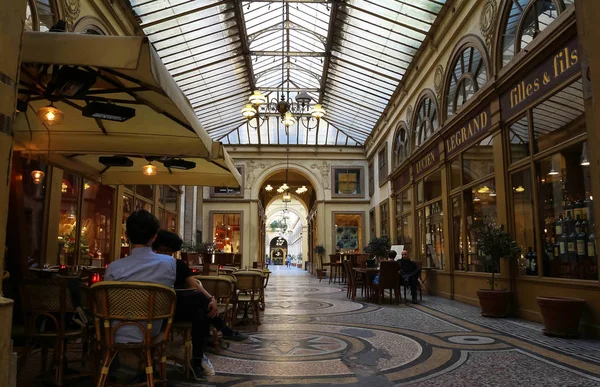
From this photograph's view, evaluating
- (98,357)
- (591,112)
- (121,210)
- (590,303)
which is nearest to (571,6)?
(590,303)

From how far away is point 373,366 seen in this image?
143 inches

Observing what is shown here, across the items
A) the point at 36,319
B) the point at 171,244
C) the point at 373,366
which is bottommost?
the point at 373,366

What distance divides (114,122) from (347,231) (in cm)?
1655

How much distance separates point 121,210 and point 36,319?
7.51m

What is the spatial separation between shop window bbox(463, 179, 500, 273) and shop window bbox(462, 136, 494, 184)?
19 cm

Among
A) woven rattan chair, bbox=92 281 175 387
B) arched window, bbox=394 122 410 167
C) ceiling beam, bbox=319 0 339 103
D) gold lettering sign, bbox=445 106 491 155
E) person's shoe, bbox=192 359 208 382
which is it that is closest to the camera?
woven rattan chair, bbox=92 281 175 387

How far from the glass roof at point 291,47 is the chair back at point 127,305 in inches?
345

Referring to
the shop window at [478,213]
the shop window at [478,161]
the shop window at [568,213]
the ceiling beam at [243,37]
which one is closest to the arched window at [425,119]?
the shop window at [478,161]

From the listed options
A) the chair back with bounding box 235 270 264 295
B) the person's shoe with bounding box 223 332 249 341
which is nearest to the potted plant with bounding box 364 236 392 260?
the chair back with bounding box 235 270 264 295

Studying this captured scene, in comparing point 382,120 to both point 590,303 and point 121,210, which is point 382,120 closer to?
point 121,210

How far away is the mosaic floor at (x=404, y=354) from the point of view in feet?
10.6

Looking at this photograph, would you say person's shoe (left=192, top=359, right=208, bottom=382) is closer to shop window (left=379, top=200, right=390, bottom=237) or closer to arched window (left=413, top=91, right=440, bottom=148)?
arched window (left=413, top=91, right=440, bottom=148)

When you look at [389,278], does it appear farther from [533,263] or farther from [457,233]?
[533,263]

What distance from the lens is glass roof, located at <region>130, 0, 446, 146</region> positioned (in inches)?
410
